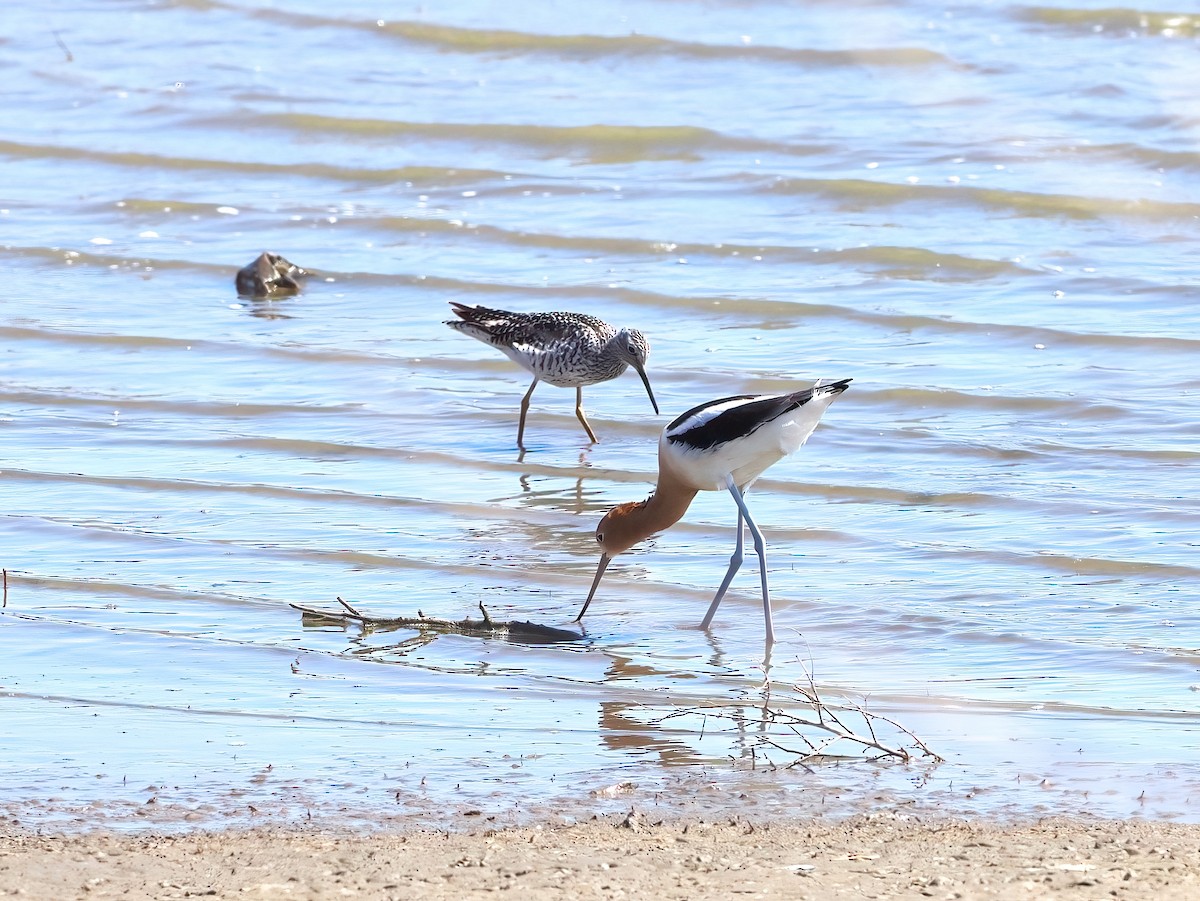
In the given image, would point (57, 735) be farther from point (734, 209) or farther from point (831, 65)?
point (831, 65)

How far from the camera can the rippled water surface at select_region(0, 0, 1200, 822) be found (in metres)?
5.57

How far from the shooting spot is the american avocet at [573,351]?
9922 mm

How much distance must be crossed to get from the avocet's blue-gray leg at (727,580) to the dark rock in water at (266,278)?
250 inches

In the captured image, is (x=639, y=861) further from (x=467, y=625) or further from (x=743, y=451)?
(x=743, y=451)

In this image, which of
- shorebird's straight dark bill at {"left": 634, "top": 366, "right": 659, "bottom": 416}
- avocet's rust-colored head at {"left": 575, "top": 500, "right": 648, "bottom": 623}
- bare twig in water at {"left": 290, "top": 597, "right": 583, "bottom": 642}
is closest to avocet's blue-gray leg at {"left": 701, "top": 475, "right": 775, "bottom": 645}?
avocet's rust-colored head at {"left": 575, "top": 500, "right": 648, "bottom": 623}

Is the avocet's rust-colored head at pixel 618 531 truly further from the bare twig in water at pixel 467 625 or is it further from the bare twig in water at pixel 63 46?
the bare twig in water at pixel 63 46

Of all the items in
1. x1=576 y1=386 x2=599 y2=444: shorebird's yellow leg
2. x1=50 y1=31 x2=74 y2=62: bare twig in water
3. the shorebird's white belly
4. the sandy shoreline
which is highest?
x1=50 y1=31 x2=74 y2=62: bare twig in water

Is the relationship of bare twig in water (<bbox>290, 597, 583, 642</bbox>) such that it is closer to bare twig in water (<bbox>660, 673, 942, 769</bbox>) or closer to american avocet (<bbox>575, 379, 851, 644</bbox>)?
american avocet (<bbox>575, 379, 851, 644</bbox>)

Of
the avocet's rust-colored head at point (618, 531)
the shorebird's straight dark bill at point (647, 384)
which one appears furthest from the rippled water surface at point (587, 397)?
the shorebird's straight dark bill at point (647, 384)

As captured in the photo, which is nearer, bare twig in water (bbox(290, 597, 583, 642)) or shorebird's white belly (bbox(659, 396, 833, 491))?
bare twig in water (bbox(290, 597, 583, 642))

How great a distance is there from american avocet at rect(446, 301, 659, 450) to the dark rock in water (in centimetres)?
304

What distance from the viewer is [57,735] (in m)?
5.43

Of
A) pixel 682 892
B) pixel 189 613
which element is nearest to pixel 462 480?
pixel 189 613

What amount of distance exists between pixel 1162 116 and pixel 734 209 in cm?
387
